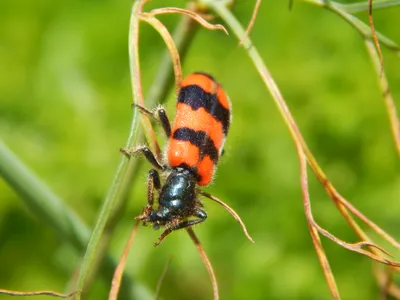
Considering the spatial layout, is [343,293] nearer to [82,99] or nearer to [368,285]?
[368,285]

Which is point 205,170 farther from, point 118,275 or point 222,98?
point 118,275

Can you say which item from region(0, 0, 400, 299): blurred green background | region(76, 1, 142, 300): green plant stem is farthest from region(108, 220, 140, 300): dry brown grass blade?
region(0, 0, 400, 299): blurred green background

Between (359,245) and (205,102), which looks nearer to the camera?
(359,245)

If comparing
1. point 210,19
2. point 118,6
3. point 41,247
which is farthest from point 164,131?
point 118,6

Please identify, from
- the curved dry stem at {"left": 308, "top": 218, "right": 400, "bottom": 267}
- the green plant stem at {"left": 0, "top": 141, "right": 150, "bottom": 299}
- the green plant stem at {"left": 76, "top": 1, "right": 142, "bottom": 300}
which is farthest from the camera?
the green plant stem at {"left": 0, "top": 141, "right": 150, "bottom": 299}

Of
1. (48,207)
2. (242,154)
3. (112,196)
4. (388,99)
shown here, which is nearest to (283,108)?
(388,99)

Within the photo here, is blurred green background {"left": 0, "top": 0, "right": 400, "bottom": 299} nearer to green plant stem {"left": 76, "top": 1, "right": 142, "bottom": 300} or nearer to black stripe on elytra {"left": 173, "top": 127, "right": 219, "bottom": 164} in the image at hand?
black stripe on elytra {"left": 173, "top": 127, "right": 219, "bottom": 164}
